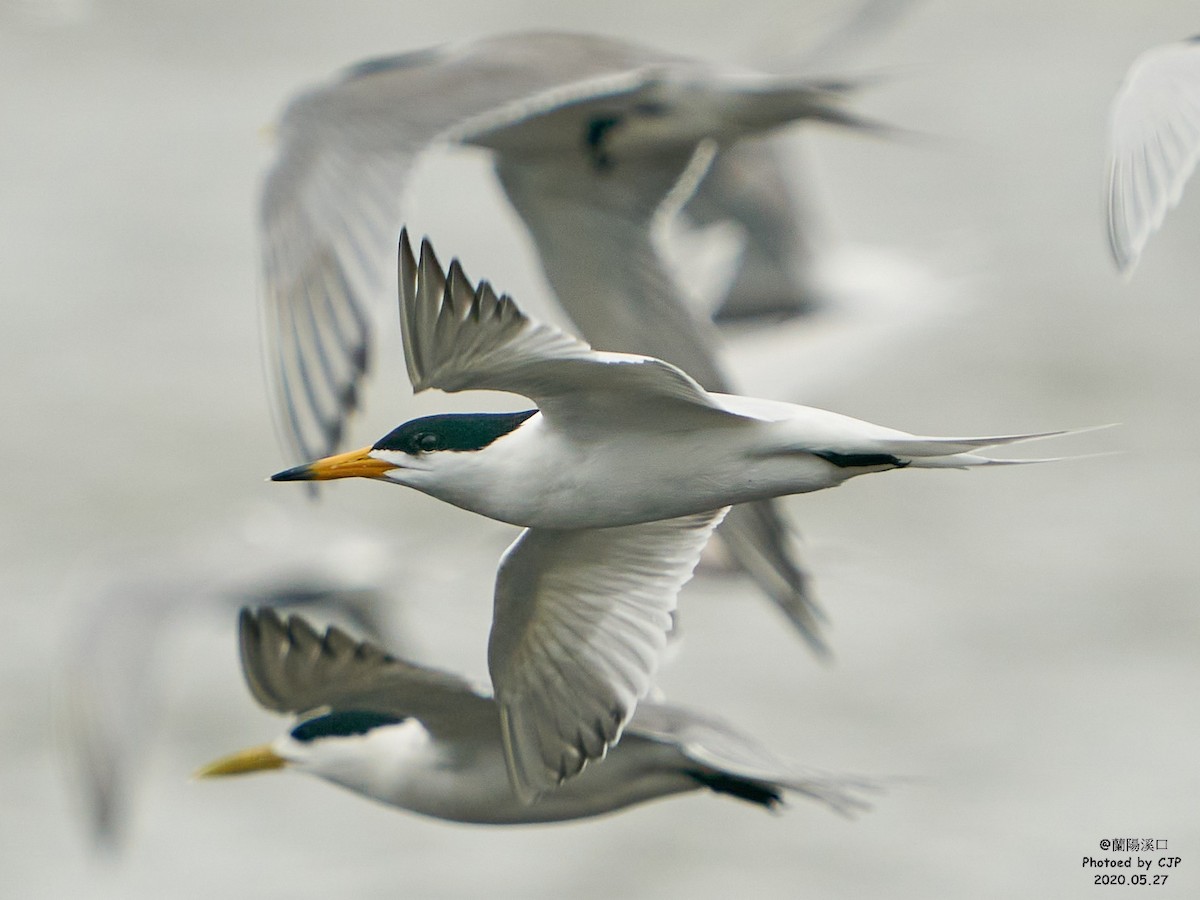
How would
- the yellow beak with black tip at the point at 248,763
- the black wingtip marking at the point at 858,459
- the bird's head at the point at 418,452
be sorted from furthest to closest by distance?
the yellow beak with black tip at the point at 248,763 < the bird's head at the point at 418,452 < the black wingtip marking at the point at 858,459

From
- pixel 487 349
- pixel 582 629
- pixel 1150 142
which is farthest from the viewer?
pixel 1150 142

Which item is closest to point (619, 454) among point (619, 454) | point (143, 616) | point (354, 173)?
point (619, 454)

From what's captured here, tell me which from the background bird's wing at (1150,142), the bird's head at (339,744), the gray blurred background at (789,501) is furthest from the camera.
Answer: the gray blurred background at (789,501)

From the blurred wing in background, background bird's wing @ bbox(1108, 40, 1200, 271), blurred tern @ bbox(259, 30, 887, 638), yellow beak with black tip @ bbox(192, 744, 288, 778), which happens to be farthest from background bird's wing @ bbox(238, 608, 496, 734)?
background bird's wing @ bbox(1108, 40, 1200, 271)

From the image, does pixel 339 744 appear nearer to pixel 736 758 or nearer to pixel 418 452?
pixel 736 758

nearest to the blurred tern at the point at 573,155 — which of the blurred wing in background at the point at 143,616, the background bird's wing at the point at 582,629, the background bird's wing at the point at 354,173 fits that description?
the background bird's wing at the point at 354,173

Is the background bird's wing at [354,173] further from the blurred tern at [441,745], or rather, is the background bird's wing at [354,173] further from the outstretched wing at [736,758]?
the outstretched wing at [736,758]

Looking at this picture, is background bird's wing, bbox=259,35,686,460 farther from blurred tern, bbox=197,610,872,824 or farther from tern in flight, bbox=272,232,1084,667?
tern in flight, bbox=272,232,1084,667
